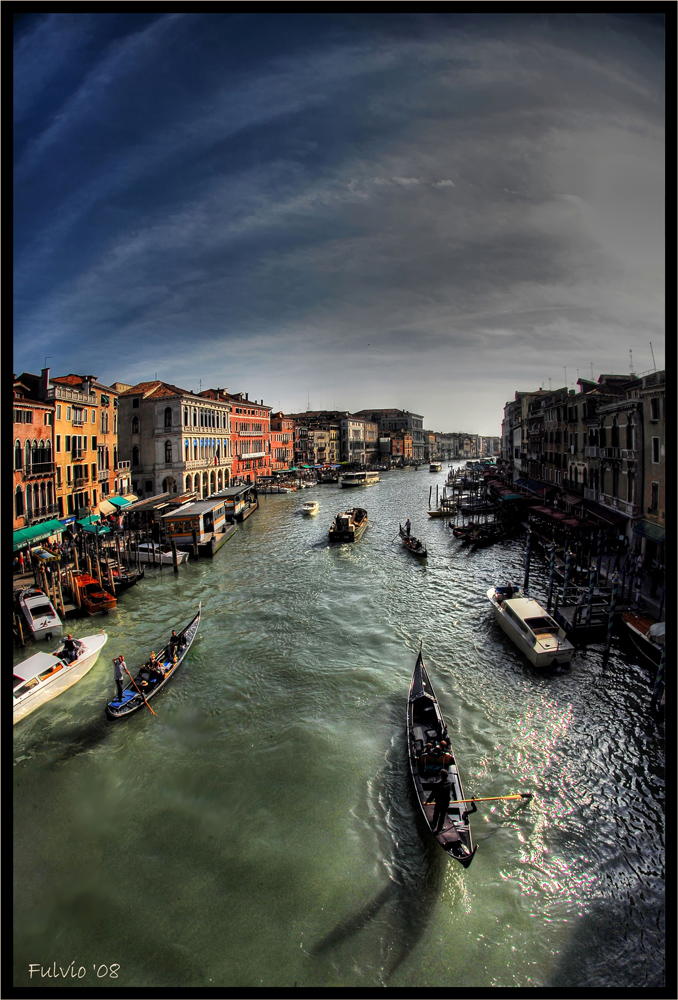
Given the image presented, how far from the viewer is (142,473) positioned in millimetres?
50688

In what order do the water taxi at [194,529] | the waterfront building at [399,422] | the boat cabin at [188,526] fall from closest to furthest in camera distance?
the water taxi at [194,529], the boat cabin at [188,526], the waterfront building at [399,422]

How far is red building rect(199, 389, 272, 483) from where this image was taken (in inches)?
2680

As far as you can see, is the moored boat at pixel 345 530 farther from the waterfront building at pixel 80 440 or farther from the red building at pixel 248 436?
the red building at pixel 248 436

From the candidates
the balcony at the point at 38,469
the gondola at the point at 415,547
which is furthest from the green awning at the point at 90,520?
the gondola at the point at 415,547

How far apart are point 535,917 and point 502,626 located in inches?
477

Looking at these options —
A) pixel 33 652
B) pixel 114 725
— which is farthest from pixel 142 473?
pixel 114 725

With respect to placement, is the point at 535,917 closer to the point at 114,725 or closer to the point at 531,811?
the point at 531,811

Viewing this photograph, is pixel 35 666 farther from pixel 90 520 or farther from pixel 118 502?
pixel 118 502

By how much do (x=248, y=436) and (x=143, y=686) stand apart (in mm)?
60416

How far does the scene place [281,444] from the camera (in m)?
88.6

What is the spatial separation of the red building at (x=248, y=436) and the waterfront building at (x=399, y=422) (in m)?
77.4

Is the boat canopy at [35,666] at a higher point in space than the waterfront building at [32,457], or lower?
lower

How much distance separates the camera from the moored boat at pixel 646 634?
1565 centimetres

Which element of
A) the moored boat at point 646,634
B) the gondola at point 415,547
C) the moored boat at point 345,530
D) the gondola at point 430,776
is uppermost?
the moored boat at point 345,530
